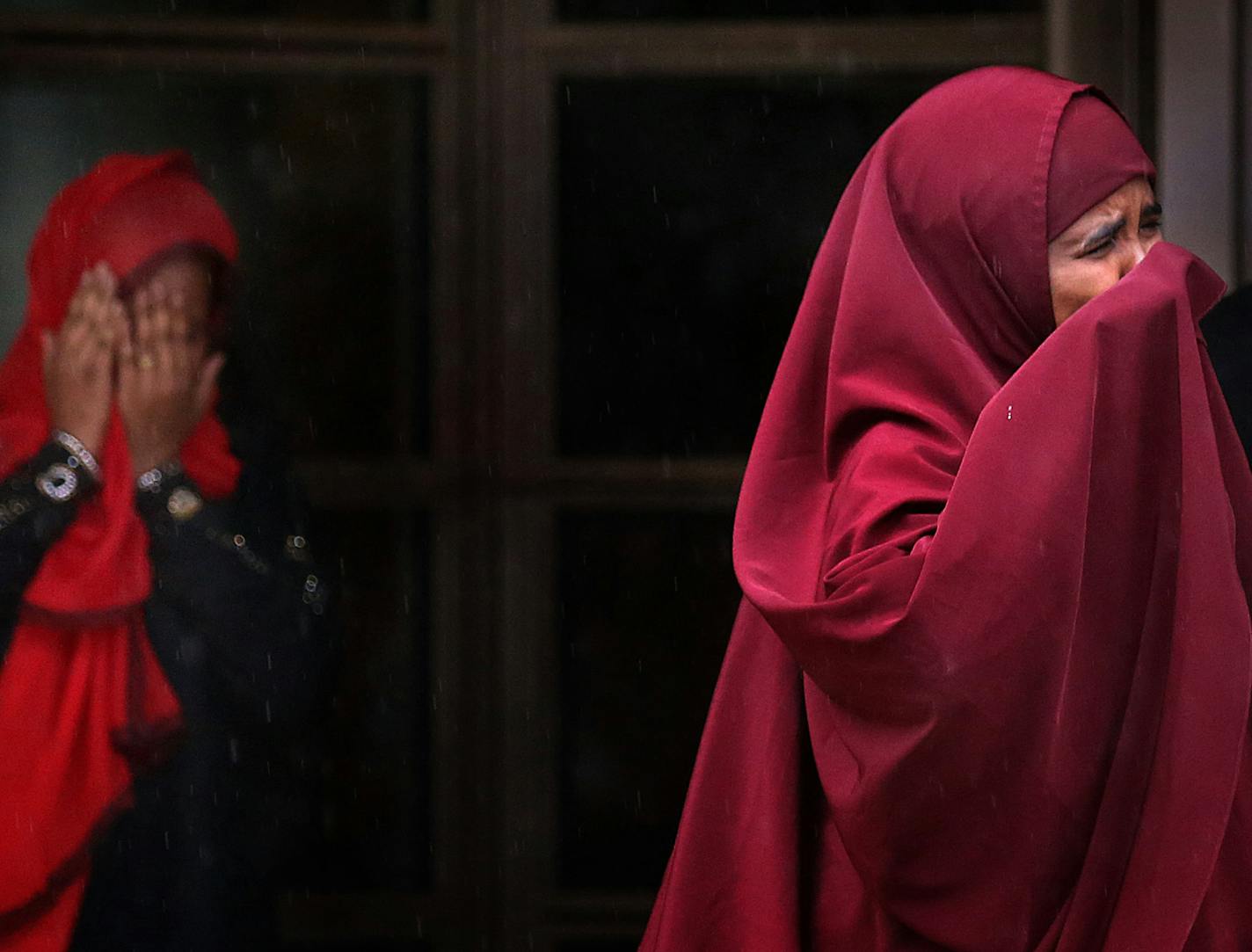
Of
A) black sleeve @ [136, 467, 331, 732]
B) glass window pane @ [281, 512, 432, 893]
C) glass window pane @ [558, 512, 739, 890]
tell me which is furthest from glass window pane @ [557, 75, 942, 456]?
black sleeve @ [136, 467, 331, 732]

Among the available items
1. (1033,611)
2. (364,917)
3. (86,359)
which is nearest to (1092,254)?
(1033,611)

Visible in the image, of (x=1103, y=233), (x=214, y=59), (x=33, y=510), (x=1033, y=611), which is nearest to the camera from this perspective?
(x=1033, y=611)

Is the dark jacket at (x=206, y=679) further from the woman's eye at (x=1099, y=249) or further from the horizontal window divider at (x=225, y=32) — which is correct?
the woman's eye at (x=1099, y=249)

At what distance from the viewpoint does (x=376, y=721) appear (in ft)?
6.04

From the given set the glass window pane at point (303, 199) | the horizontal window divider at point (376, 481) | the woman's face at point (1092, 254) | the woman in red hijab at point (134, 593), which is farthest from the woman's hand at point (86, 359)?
the woman's face at point (1092, 254)

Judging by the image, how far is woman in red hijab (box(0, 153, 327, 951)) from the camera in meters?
1.54

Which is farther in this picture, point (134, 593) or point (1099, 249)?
point (134, 593)

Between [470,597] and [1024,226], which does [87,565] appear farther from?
[1024,226]

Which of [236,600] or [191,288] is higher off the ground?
[191,288]

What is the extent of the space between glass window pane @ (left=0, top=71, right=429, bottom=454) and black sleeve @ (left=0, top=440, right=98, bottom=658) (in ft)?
0.85

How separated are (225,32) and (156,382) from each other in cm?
48

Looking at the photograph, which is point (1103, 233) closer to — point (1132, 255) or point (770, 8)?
point (1132, 255)

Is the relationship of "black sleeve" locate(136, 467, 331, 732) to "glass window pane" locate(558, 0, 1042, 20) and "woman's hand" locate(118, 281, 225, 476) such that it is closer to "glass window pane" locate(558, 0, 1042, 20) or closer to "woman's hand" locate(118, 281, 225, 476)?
"woman's hand" locate(118, 281, 225, 476)

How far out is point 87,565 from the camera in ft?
5.05
